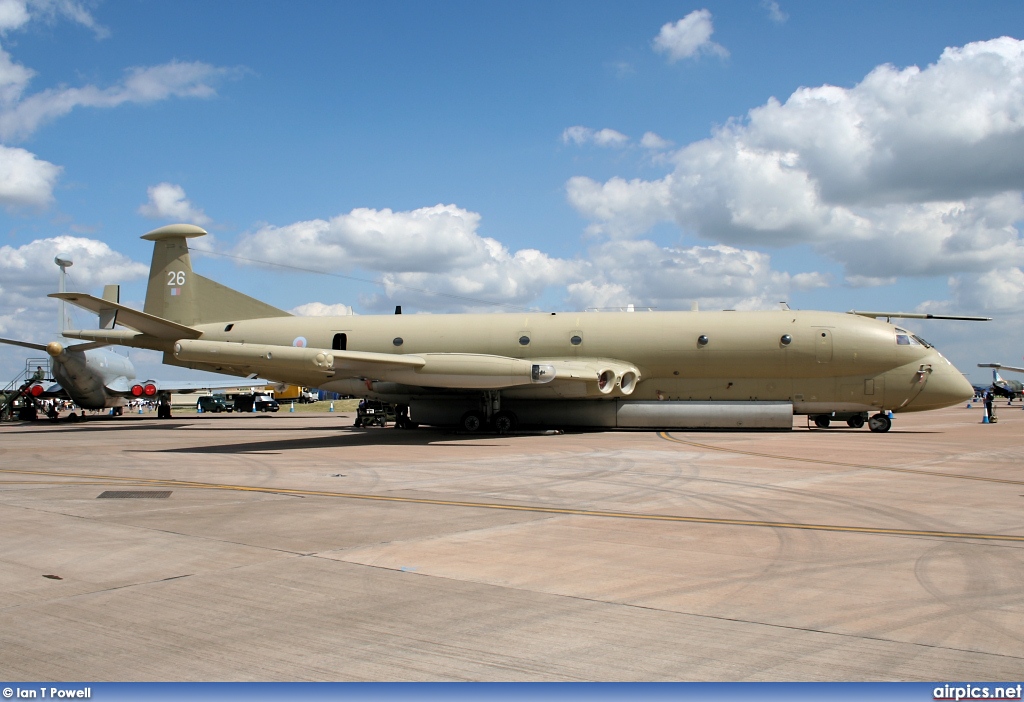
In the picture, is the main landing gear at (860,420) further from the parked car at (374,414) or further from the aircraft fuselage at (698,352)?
the parked car at (374,414)

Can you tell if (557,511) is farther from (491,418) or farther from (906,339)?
(906,339)

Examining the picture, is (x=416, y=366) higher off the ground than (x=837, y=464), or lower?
higher

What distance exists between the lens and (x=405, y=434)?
23.8 m

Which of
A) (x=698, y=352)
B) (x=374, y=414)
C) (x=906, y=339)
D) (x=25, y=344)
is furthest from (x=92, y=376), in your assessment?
(x=906, y=339)

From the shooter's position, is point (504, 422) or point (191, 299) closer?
point (504, 422)

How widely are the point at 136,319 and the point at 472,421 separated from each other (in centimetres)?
1041

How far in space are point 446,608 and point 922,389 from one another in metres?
20.9

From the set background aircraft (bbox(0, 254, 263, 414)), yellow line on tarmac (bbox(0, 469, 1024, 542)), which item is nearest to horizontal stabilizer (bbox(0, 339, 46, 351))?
background aircraft (bbox(0, 254, 263, 414))

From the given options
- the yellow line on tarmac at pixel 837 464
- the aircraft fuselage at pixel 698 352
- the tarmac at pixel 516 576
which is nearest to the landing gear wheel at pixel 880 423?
the aircraft fuselage at pixel 698 352

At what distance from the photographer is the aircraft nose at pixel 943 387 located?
72.7 feet

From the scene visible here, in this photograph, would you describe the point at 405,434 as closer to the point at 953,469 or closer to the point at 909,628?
the point at 953,469

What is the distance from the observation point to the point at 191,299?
2747 cm

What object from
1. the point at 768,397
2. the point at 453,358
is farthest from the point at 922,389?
the point at 453,358

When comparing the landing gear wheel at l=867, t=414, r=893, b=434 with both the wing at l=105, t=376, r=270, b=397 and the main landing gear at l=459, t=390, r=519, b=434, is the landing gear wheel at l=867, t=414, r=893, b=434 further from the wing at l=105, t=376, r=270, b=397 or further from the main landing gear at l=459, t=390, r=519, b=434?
the wing at l=105, t=376, r=270, b=397
